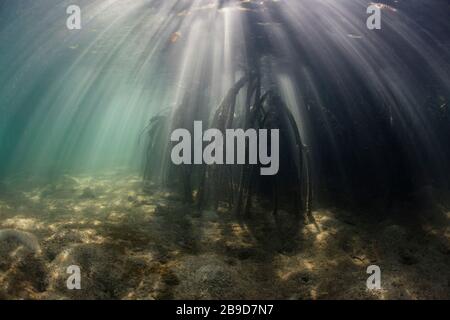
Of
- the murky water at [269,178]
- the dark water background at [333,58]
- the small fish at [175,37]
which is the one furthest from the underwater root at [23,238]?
the small fish at [175,37]

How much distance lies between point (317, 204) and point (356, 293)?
439cm

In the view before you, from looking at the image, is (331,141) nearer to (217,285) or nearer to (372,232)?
(372,232)

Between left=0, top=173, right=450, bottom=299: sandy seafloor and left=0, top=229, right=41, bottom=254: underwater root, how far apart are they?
103 millimetres

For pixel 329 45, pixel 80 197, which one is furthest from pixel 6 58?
pixel 329 45

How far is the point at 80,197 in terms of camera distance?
10906 millimetres

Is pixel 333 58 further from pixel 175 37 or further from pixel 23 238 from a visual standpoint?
pixel 23 238

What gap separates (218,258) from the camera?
5.25 metres

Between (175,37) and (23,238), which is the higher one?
(175,37)

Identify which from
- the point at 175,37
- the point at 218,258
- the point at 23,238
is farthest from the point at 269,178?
the point at 175,37

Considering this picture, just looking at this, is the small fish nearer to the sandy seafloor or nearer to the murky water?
the murky water

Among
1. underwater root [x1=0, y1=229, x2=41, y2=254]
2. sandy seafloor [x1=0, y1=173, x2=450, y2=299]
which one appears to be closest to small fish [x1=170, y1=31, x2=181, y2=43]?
sandy seafloor [x1=0, y1=173, x2=450, y2=299]

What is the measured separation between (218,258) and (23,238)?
3274 mm

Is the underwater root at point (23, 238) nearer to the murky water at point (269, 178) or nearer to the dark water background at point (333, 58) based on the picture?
the murky water at point (269, 178)

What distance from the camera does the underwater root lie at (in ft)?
16.4
